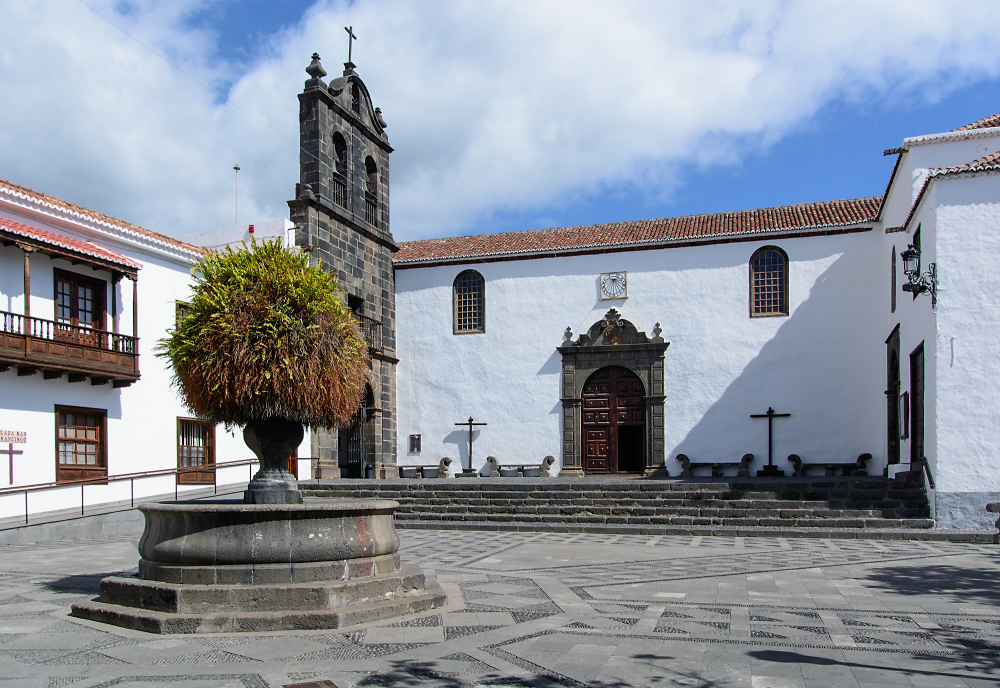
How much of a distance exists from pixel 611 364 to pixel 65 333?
1212cm

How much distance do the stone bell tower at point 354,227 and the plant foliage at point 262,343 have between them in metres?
12.0

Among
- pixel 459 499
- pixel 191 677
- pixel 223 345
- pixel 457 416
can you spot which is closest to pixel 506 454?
pixel 457 416

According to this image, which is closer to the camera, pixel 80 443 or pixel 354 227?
pixel 80 443

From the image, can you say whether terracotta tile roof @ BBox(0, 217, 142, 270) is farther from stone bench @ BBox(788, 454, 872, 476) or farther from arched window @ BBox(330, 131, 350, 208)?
stone bench @ BBox(788, 454, 872, 476)

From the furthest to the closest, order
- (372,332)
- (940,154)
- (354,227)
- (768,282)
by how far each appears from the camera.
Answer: (372,332) → (354,227) → (768,282) → (940,154)

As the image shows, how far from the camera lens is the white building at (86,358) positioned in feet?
48.1

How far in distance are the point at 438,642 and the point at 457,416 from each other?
16.9m

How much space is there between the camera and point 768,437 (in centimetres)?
2072

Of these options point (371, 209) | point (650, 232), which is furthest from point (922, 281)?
point (371, 209)

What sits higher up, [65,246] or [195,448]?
[65,246]

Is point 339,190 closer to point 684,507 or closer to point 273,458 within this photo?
point 684,507

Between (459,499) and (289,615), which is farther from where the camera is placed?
(459,499)

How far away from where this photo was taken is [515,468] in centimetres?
2202

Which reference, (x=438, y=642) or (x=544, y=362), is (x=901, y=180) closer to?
(x=544, y=362)
